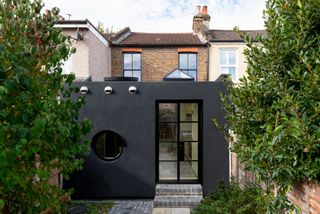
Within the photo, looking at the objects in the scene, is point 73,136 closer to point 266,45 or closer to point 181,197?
point 266,45

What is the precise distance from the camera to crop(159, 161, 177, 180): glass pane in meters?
8.40

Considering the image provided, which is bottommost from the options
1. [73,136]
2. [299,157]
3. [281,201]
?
[281,201]

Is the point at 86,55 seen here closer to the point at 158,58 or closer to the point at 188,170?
the point at 158,58

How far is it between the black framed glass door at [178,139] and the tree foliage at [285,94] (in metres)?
4.75

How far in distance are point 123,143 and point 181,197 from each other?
250cm

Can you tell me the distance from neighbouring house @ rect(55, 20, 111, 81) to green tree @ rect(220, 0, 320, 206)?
33.2ft

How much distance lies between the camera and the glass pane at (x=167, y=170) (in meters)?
8.40

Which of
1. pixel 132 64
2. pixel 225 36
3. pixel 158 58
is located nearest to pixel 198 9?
pixel 225 36

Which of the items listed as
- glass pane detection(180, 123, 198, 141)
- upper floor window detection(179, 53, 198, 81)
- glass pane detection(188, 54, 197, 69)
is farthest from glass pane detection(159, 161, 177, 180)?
glass pane detection(188, 54, 197, 69)

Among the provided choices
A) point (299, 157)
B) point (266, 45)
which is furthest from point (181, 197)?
point (266, 45)

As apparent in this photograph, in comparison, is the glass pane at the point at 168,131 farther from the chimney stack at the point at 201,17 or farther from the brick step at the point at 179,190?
the chimney stack at the point at 201,17

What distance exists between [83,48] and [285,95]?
11.7m

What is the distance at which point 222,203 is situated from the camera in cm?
623

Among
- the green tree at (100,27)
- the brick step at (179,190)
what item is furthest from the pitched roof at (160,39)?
the green tree at (100,27)
